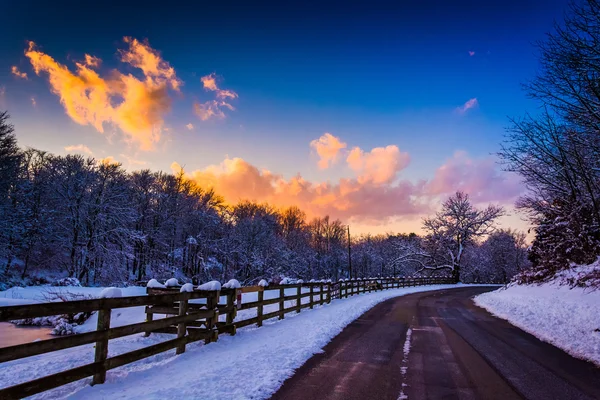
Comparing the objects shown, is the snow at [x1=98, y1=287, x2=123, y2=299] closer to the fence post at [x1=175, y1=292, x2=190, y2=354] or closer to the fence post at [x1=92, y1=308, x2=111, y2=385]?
the fence post at [x1=92, y1=308, x2=111, y2=385]

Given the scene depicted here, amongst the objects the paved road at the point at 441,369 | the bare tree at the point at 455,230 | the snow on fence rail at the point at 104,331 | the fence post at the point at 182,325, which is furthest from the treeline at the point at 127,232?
the paved road at the point at 441,369

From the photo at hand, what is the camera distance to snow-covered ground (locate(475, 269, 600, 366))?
23.6ft

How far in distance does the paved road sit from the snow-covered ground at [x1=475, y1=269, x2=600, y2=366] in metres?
0.43

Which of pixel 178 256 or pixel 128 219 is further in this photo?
pixel 178 256

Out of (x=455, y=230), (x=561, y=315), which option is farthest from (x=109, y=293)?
(x=455, y=230)

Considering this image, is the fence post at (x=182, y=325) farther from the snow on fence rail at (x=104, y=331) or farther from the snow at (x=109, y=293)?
the snow at (x=109, y=293)

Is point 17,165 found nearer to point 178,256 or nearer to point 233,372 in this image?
point 178,256

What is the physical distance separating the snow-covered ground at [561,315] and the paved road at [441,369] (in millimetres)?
428

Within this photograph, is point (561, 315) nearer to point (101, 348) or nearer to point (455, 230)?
point (101, 348)

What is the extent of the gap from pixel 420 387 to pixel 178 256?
37294mm

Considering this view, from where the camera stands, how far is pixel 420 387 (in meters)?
4.76

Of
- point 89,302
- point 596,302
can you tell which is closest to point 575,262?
point 596,302

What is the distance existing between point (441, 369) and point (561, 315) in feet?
21.1

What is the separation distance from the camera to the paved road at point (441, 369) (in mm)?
4574
